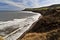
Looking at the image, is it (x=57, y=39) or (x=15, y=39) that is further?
(x=15, y=39)

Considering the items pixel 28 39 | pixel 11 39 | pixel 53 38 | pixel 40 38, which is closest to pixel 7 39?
pixel 11 39

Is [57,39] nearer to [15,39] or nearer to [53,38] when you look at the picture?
[53,38]

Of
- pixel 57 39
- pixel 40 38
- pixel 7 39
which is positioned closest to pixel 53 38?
pixel 57 39

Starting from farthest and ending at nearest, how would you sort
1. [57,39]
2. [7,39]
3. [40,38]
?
[7,39], [40,38], [57,39]

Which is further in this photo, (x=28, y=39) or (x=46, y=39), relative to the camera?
(x=28, y=39)

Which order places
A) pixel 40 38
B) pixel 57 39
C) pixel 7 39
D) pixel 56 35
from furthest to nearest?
pixel 7 39, pixel 40 38, pixel 56 35, pixel 57 39

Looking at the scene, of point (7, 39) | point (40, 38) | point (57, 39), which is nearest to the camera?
point (57, 39)

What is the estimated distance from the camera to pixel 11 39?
1983 centimetres

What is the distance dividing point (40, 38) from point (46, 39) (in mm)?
1354

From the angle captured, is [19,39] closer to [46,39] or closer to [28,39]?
[28,39]

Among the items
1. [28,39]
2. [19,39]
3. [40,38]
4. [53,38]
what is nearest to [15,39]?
[19,39]

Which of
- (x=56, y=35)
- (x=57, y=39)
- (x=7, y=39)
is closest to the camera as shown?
(x=57, y=39)

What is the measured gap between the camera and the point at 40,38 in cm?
1855

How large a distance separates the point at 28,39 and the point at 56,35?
131 inches
